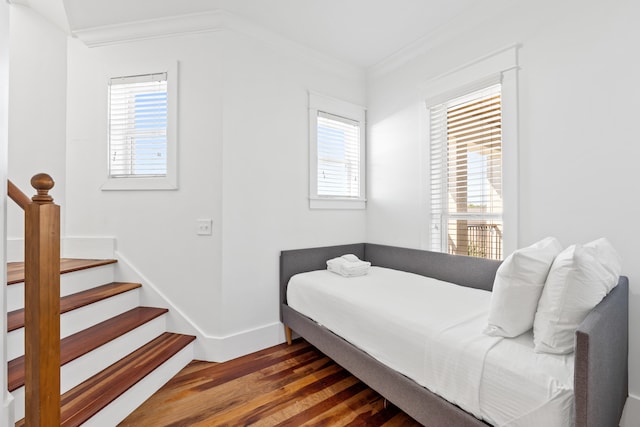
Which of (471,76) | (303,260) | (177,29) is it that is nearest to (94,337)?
(303,260)

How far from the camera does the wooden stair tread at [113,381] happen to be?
1.43 m

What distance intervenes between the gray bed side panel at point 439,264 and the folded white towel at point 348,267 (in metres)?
0.42

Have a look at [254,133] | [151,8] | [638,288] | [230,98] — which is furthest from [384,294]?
[151,8]

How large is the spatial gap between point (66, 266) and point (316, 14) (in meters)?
2.83

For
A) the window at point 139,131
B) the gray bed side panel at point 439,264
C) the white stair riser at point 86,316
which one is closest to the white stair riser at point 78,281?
the white stair riser at point 86,316

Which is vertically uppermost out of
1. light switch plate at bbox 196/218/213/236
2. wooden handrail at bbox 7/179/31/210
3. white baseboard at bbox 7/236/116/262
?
wooden handrail at bbox 7/179/31/210

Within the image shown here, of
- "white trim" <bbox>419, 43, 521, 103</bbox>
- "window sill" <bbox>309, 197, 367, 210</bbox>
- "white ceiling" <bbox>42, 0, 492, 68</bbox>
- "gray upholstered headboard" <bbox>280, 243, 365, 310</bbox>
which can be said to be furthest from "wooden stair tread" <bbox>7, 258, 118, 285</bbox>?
"white trim" <bbox>419, 43, 521, 103</bbox>

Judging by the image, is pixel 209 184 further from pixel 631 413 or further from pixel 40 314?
pixel 631 413

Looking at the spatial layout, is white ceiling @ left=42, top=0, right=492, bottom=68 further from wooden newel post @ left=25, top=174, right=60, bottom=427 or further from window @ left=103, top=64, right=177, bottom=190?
wooden newel post @ left=25, top=174, right=60, bottom=427

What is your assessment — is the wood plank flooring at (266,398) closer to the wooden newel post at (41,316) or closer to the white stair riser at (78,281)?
the wooden newel post at (41,316)

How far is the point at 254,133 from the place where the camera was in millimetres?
2482

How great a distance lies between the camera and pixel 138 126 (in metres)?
2.46

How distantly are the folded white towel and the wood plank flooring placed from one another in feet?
2.42

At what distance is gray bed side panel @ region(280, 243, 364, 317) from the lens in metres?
2.62
